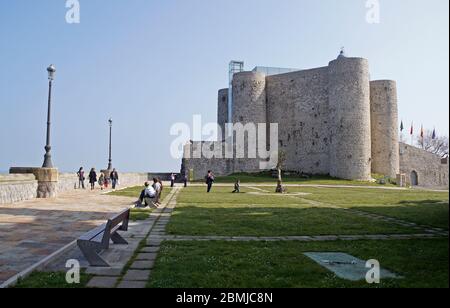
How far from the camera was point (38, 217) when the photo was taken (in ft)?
39.8

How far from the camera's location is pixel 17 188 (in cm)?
1739

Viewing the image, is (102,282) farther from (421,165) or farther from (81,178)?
(421,165)

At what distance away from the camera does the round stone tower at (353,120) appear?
50281mm

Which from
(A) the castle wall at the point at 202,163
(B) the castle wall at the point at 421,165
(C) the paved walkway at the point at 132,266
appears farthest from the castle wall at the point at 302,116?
(C) the paved walkway at the point at 132,266

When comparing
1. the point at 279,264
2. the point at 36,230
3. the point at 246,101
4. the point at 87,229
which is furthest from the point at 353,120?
the point at 279,264

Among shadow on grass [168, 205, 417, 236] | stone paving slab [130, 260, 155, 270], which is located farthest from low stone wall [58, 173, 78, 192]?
stone paving slab [130, 260, 155, 270]

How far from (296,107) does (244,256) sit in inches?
2063

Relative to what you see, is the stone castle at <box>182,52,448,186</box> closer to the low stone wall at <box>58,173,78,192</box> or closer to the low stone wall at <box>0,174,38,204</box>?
the low stone wall at <box>58,173,78,192</box>

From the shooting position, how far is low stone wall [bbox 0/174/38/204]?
53.1 feet

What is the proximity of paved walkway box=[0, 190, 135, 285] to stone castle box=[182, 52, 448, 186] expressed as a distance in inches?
1618

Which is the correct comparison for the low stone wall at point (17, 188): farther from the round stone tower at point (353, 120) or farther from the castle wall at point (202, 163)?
the round stone tower at point (353, 120)

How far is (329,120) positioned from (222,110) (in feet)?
68.8

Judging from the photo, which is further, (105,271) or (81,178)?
(81,178)

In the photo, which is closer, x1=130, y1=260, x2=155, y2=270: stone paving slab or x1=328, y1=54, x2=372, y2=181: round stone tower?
x1=130, y1=260, x2=155, y2=270: stone paving slab
